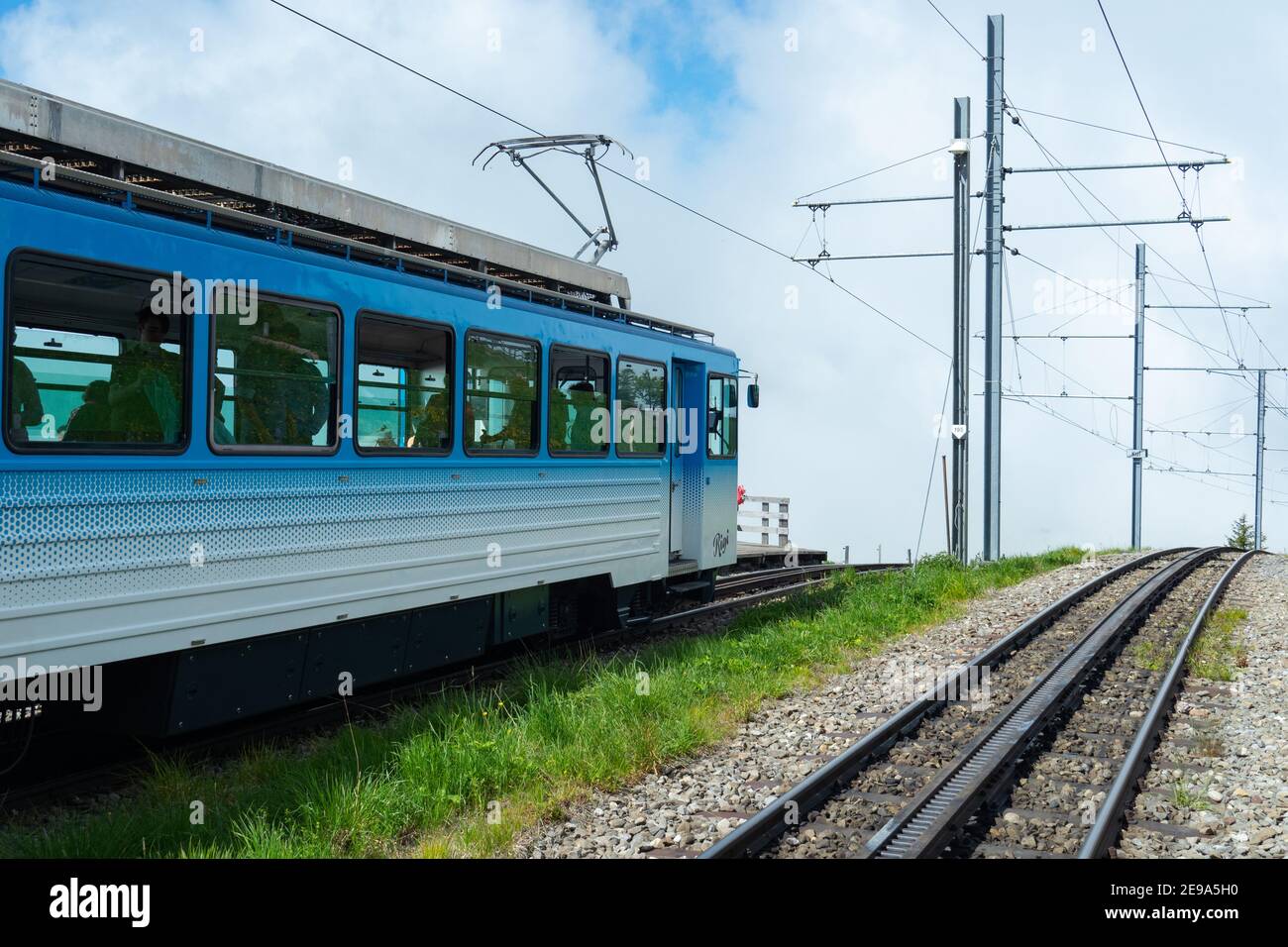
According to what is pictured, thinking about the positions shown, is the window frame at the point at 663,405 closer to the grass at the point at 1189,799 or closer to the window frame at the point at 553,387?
the window frame at the point at 553,387

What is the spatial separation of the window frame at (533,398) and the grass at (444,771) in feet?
5.90

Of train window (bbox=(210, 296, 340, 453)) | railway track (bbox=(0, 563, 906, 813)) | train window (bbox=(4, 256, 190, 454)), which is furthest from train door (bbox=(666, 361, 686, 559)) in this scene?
train window (bbox=(4, 256, 190, 454))

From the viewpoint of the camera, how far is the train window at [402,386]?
7746mm

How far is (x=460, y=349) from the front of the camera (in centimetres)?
862

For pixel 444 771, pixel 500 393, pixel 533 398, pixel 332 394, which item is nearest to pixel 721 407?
pixel 533 398

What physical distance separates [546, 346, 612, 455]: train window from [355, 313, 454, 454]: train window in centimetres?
154

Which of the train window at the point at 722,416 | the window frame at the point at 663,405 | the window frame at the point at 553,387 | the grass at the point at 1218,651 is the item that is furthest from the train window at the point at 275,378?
the grass at the point at 1218,651

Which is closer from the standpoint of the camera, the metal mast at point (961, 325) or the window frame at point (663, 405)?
the window frame at point (663, 405)

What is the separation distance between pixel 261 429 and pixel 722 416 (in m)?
7.29

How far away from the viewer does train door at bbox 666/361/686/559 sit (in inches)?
486

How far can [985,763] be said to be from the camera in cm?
672

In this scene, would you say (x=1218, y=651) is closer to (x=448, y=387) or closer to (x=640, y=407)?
Answer: (x=640, y=407)
